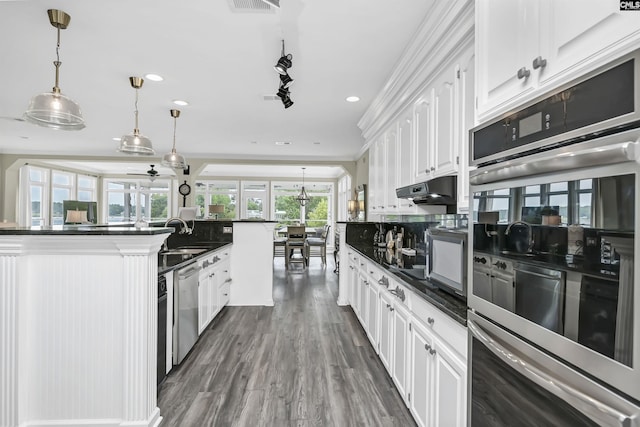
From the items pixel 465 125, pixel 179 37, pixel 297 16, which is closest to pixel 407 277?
pixel 465 125

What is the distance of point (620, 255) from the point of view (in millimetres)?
606

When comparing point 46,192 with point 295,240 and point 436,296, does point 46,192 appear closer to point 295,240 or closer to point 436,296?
point 295,240

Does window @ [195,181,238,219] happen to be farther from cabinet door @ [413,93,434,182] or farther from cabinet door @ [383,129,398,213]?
cabinet door @ [413,93,434,182]

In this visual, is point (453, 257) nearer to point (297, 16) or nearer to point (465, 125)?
point (465, 125)

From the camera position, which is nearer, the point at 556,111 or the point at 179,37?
the point at 556,111

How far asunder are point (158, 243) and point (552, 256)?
1879mm

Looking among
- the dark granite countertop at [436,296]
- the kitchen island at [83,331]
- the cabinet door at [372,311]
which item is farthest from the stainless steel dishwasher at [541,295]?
the cabinet door at [372,311]

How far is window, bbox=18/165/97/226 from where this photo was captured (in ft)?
27.2

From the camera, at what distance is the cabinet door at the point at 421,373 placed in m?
1.59

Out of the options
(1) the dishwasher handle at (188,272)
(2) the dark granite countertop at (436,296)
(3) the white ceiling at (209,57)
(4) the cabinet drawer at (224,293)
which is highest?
(3) the white ceiling at (209,57)

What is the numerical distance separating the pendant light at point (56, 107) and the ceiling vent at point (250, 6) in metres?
1.15

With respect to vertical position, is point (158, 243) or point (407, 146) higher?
point (407, 146)

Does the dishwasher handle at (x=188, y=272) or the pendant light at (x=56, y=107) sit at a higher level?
the pendant light at (x=56, y=107)

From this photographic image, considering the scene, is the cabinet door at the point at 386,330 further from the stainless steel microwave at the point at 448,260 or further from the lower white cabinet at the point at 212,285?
the lower white cabinet at the point at 212,285
